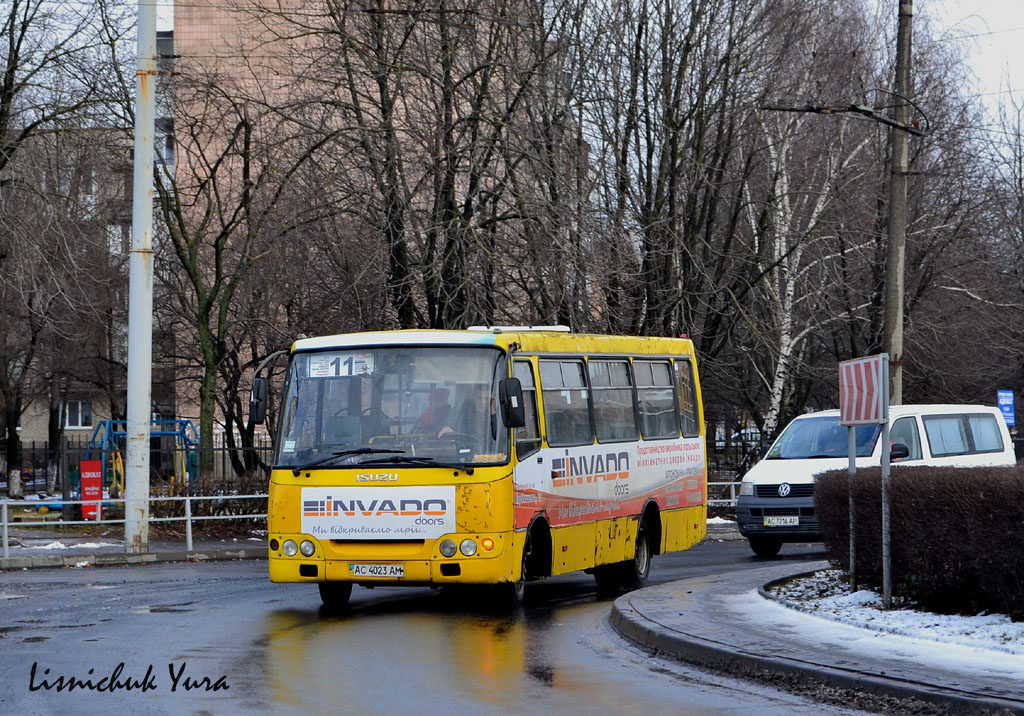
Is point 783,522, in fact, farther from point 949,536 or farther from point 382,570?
point 949,536

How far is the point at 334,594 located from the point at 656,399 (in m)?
5.28

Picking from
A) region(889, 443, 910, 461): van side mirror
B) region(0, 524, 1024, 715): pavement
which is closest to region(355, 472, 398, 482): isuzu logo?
region(0, 524, 1024, 715): pavement

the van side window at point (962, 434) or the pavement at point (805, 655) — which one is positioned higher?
the van side window at point (962, 434)

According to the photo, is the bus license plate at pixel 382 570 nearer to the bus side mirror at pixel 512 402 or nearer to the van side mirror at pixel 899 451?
the bus side mirror at pixel 512 402

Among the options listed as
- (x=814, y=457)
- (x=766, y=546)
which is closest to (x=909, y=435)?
(x=814, y=457)

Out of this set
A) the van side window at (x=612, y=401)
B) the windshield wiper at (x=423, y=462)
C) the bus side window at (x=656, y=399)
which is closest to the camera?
the windshield wiper at (x=423, y=462)

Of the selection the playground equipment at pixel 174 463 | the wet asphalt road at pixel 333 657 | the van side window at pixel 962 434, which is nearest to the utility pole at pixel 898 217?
the van side window at pixel 962 434

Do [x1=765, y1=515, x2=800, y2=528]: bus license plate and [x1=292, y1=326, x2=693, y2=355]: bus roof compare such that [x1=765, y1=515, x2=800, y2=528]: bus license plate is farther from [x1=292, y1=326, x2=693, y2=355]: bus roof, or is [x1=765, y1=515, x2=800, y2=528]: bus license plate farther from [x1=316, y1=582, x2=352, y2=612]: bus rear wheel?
[x1=316, y1=582, x2=352, y2=612]: bus rear wheel

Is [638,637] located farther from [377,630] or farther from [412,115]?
[412,115]

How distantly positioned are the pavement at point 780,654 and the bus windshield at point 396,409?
2154 mm

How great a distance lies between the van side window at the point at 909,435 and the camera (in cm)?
2167

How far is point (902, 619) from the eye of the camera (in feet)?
36.6

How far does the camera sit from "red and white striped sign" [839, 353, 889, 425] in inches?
482

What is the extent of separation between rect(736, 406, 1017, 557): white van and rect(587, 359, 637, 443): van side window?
4781 mm
